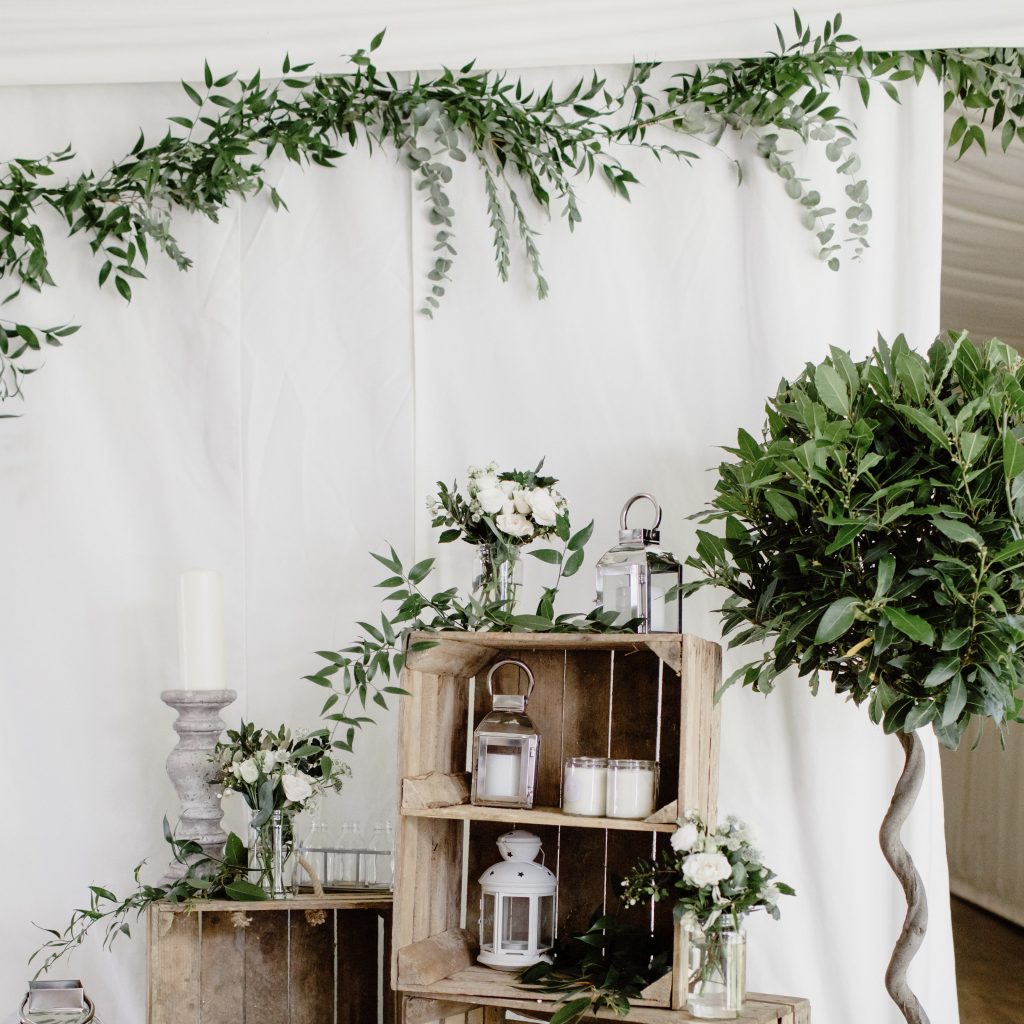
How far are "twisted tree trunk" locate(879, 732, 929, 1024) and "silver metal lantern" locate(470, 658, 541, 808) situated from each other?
2.01 ft

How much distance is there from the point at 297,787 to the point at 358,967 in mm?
396

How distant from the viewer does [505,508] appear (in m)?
1.92

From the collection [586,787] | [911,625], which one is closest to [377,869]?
[586,787]

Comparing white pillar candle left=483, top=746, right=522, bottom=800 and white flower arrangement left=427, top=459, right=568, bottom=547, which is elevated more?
white flower arrangement left=427, top=459, right=568, bottom=547

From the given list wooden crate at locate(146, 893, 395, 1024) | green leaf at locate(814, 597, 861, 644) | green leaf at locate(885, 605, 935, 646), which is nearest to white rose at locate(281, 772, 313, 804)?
wooden crate at locate(146, 893, 395, 1024)

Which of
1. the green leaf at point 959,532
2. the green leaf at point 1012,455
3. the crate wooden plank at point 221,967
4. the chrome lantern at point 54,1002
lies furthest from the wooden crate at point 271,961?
the green leaf at point 1012,455

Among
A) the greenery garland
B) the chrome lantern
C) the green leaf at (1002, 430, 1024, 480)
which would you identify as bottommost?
the chrome lantern

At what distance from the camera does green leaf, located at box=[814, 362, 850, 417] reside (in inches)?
64.4

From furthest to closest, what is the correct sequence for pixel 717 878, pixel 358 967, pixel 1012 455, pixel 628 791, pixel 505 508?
pixel 358 967 < pixel 505 508 < pixel 628 791 < pixel 717 878 < pixel 1012 455

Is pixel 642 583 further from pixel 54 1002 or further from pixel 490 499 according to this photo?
pixel 54 1002

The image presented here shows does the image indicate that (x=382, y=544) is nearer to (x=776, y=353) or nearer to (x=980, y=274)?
(x=776, y=353)

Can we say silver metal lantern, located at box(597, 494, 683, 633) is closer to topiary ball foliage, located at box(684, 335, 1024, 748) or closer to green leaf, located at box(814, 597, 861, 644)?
topiary ball foliage, located at box(684, 335, 1024, 748)

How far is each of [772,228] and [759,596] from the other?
2.73 feet

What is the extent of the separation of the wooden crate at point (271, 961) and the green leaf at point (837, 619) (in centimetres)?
91
